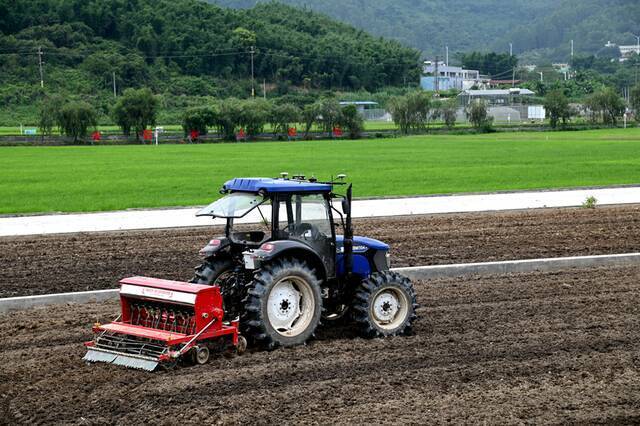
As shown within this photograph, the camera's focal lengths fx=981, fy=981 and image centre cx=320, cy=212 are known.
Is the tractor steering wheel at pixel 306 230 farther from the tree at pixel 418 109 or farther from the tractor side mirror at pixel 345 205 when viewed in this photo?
the tree at pixel 418 109

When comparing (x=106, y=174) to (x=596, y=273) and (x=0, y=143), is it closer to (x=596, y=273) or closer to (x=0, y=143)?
(x=596, y=273)

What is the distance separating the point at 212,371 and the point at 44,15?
13465 centimetres

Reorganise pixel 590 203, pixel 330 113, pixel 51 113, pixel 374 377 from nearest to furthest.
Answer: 1. pixel 374 377
2. pixel 590 203
3. pixel 51 113
4. pixel 330 113

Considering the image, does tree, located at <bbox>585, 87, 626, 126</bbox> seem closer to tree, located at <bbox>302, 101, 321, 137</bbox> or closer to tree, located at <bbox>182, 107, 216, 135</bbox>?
tree, located at <bbox>302, 101, 321, 137</bbox>

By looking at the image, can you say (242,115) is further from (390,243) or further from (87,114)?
(390,243)

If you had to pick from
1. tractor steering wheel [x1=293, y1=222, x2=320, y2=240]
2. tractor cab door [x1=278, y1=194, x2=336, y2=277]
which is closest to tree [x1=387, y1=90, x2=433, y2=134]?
tractor cab door [x1=278, y1=194, x2=336, y2=277]

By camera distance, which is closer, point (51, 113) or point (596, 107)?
point (51, 113)

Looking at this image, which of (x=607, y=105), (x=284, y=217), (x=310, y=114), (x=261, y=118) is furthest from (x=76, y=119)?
(x=284, y=217)

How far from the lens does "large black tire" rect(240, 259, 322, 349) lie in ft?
34.2

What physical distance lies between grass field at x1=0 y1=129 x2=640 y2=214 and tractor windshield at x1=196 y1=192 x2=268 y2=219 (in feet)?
51.6

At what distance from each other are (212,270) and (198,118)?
71254 millimetres

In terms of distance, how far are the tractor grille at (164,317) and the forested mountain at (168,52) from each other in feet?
331

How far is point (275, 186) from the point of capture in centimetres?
1089

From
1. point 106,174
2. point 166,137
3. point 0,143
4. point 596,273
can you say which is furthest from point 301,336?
point 166,137
